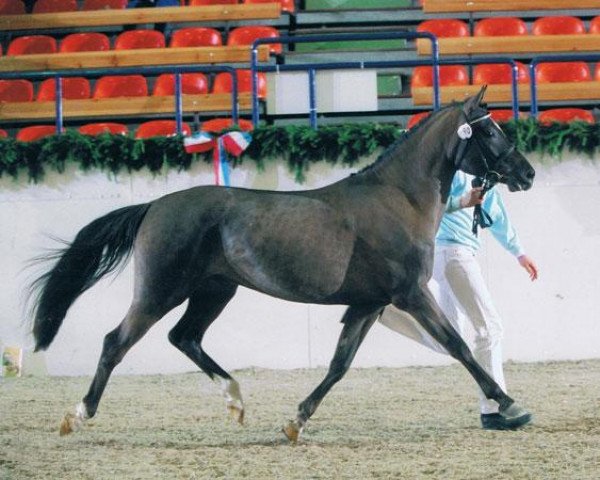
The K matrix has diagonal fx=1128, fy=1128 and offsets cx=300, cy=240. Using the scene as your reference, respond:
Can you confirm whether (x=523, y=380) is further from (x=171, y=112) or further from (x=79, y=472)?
(x=171, y=112)

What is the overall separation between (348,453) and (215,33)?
879 cm

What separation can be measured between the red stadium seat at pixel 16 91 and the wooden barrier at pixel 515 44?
451 centimetres

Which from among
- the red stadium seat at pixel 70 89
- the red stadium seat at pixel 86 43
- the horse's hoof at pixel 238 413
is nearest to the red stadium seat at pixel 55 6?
the red stadium seat at pixel 86 43

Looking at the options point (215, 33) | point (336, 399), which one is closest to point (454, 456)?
point (336, 399)

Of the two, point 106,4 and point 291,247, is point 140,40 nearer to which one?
point 106,4

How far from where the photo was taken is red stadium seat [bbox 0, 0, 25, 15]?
14664mm

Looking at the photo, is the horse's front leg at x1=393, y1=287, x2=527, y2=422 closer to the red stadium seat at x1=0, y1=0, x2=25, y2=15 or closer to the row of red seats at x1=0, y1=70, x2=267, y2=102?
the row of red seats at x1=0, y1=70, x2=267, y2=102

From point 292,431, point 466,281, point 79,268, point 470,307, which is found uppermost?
point 79,268

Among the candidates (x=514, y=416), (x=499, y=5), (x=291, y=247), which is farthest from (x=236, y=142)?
(x=499, y=5)

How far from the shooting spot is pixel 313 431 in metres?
6.32

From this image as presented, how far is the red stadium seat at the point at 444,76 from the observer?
40.9 ft

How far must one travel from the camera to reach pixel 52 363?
32.6 feet

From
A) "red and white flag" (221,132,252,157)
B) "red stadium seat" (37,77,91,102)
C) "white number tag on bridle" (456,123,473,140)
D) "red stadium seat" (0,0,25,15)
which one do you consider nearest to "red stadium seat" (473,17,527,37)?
"red stadium seat" (37,77,91,102)

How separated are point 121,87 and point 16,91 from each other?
129cm
